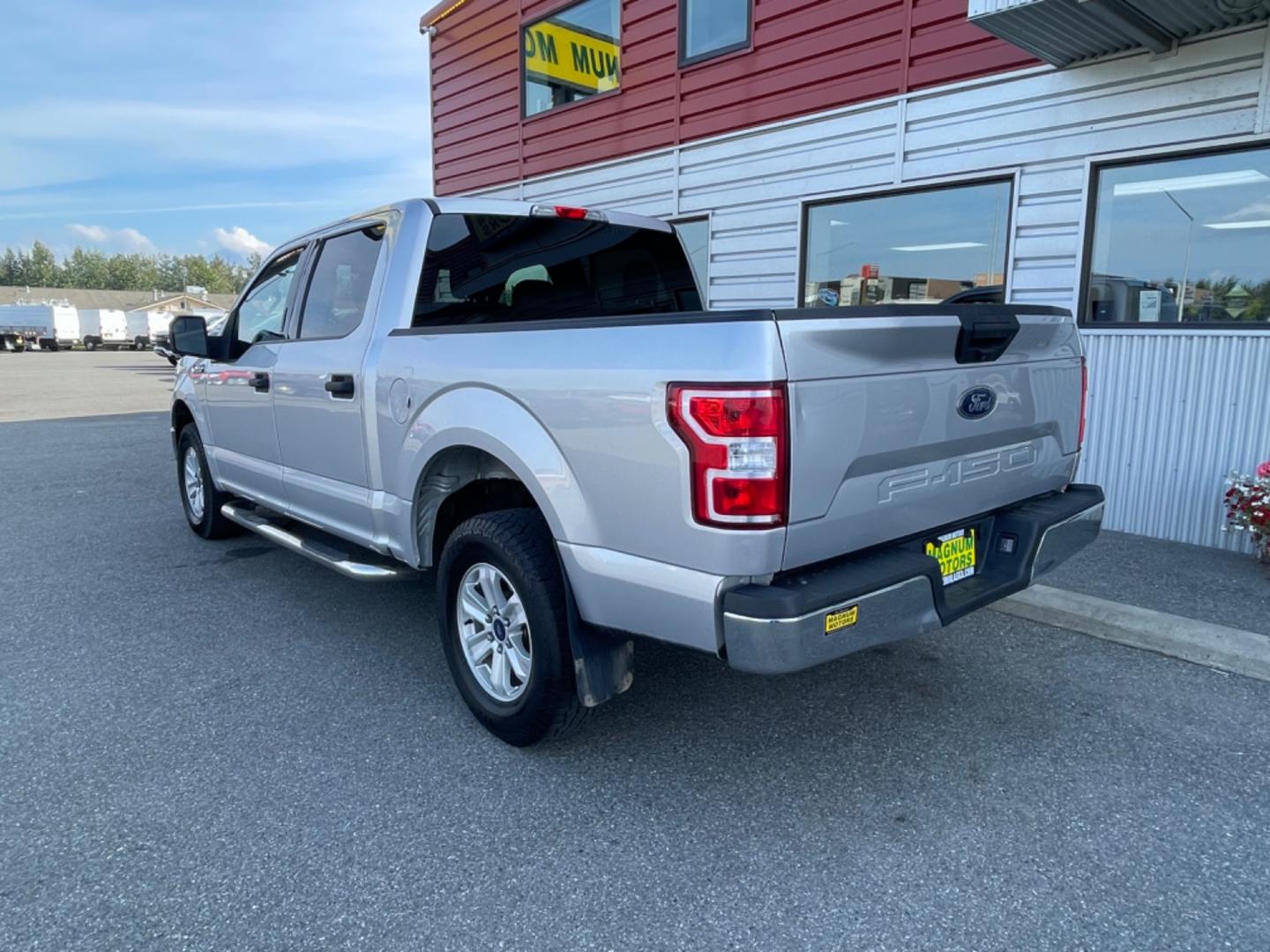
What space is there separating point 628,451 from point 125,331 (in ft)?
188

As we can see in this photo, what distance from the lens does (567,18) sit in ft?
30.6

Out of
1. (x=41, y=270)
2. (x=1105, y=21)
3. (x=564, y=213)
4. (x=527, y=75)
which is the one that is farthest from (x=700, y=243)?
(x=41, y=270)

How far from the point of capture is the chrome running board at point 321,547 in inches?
143

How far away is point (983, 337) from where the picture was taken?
2.73 metres

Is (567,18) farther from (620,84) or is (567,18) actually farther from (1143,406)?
(1143,406)

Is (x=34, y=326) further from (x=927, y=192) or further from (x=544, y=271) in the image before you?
(x=544, y=271)

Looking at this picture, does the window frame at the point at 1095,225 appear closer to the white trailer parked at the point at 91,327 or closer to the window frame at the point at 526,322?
the window frame at the point at 526,322

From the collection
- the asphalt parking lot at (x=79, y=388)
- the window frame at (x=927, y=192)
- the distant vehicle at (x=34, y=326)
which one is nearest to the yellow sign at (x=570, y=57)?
the window frame at (x=927, y=192)

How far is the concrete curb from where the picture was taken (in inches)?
144

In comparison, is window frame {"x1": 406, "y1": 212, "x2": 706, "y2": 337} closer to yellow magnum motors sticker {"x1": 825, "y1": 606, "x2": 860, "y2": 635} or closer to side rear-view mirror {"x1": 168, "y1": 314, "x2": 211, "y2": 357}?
yellow magnum motors sticker {"x1": 825, "y1": 606, "x2": 860, "y2": 635}

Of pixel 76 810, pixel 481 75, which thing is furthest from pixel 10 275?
pixel 76 810

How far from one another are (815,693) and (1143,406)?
354cm

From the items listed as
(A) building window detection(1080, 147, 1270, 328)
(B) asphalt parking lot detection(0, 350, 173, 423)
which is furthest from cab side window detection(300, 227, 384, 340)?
(B) asphalt parking lot detection(0, 350, 173, 423)

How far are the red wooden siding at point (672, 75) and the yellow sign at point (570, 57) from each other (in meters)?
0.16
